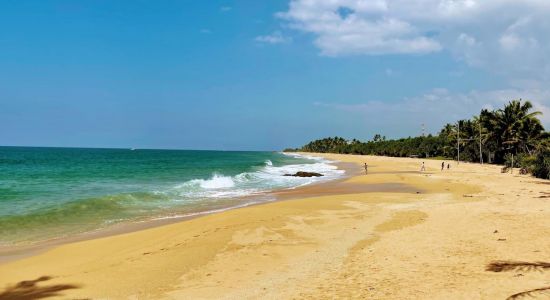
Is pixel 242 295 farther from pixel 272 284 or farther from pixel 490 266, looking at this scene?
pixel 490 266

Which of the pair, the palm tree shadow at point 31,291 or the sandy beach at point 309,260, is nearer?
the sandy beach at point 309,260

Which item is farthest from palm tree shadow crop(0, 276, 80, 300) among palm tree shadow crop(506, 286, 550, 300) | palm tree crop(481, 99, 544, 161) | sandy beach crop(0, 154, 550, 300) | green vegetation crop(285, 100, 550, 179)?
palm tree crop(481, 99, 544, 161)

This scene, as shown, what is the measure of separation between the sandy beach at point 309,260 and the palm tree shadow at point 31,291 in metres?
0.03

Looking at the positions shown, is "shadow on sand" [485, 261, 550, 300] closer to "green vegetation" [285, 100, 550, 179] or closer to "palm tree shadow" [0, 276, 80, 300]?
"palm tree shadow" [0, 276, 80, 300]

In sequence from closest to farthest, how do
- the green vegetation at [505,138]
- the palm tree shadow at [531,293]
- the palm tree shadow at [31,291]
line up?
the palm tree shadow at [531,293] → the palm tree shadow at [31,291] → the green vegetation at [505,138]

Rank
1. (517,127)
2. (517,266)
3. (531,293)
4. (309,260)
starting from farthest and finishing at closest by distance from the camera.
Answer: (517,127) < (309,260) < (517,266) < (531,293)

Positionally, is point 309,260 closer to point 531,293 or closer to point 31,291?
point 531,293

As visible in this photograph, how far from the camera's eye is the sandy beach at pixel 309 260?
758cm

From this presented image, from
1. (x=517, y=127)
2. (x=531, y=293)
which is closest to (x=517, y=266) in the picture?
(x=531, y=293)

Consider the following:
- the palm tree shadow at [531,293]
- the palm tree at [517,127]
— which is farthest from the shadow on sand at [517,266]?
the palm tree at [517,127]

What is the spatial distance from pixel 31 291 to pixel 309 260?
618 centimetres

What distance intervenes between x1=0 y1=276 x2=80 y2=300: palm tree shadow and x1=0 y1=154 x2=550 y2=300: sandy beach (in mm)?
26

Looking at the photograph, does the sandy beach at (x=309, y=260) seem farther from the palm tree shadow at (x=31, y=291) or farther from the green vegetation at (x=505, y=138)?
the green vegetation at (x=505, y=138)

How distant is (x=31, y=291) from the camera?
8.37 metres
